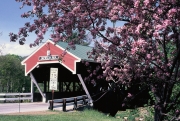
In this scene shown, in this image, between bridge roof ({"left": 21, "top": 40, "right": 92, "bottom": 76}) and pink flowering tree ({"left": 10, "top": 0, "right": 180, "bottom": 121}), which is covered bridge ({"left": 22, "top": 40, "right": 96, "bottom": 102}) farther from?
pink flowering tree ({"left": 10, "top": 0, "right": 180, "bottom": 121})

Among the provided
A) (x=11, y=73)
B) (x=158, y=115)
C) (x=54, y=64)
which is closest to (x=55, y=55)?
(x=54, y=64)

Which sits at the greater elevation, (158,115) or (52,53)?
(52,53)

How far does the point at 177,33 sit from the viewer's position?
5.52 meters

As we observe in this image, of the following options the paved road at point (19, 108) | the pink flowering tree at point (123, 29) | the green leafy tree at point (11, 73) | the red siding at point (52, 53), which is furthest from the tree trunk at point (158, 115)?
the green leafy tree at point (11, 73)

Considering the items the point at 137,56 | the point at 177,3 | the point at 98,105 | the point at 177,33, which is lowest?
the point at 98,105

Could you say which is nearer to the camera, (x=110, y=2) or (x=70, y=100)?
(x=110, y=2)

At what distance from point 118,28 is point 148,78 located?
3.98 ft

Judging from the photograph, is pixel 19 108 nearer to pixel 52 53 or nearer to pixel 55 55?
pixel 55 55

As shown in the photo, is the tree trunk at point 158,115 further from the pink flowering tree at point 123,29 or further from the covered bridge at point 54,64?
the covered bridge at point 54,64

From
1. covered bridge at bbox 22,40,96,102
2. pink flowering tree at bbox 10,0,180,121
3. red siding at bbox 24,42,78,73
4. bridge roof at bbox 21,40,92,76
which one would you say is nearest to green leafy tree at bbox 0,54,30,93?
covered bridge at bbox 22,40,96,102

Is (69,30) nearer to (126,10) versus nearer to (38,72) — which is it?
(126,10)

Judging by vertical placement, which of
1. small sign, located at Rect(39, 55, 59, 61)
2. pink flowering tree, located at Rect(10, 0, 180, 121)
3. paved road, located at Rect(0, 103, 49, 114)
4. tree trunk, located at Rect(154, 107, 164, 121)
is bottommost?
paved road, located at Rect(0, 103, 49, 114)

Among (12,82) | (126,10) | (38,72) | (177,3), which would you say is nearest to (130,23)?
(126,10)

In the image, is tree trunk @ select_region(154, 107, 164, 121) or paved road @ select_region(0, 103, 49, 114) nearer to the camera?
tree trunk @ select_region(154, 107, 164, 121)
